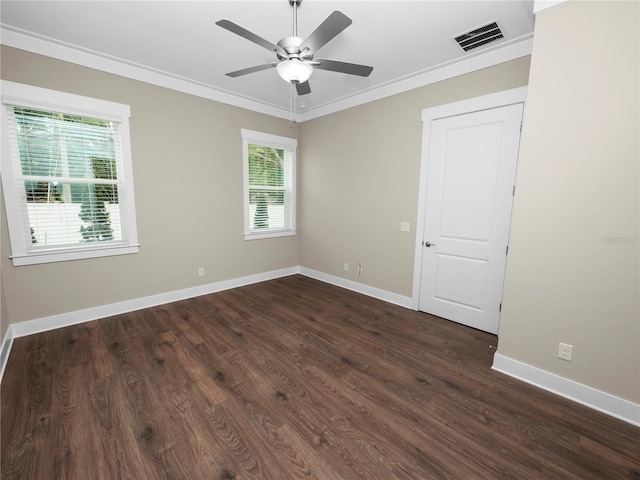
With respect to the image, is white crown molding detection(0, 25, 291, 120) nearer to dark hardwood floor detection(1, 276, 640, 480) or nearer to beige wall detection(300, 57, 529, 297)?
beige wall detection(300, 57, 529, 297)

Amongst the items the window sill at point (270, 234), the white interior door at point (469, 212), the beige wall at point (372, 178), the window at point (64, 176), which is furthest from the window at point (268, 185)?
the white interior door at point (469, 212)

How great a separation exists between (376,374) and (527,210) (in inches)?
68.5

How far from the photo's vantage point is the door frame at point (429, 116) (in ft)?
8.66

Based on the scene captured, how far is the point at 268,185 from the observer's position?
4648mm

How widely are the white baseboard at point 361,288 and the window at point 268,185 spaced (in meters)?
0.84

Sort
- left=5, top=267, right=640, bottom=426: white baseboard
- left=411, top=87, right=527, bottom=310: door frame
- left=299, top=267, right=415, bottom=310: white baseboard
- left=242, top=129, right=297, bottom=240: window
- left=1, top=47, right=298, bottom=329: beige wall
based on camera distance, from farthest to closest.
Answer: left=242, top=129, right=297, bottom=240: window, left=299, top=267, right=415, bottom=310: white baseboard, left=1, top=47, right=298, bottom=329: beige wall, left=411, top=87, right=527, bottom=310: door frame, left=5, top=267, right=640, bottom=426: white baseboard

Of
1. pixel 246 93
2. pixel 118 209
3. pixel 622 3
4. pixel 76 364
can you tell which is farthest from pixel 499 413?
pixel 246 93

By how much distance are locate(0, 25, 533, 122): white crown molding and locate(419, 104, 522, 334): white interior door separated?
49 centimetres

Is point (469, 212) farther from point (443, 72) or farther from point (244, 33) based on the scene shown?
point (244, 33)

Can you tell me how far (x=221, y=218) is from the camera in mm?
4082

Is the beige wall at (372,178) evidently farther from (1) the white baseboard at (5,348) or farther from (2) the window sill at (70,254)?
(1) the white baseboard at (5,348)

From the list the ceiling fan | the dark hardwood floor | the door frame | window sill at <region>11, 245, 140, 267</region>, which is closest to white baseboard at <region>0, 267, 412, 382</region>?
the dark hardwood floor

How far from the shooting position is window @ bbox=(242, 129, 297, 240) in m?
4.34

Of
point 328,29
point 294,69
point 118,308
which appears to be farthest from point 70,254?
point 328,29
